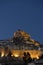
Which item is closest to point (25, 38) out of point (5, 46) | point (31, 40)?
point (31, 40)

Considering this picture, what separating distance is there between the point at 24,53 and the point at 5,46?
4.74 meters

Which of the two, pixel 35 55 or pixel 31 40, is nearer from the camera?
pixel 35 55

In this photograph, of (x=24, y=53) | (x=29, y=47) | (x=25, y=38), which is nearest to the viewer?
(x=24, y=53)

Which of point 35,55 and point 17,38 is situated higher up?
point 17,38

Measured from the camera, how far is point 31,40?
202 feet

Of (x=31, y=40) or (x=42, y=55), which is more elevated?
(x=31, y=40)

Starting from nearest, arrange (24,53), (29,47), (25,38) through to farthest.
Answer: (24,53)
(29,47)
(25,38)

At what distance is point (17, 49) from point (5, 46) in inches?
99.2

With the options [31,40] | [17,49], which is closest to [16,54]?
[17,49]

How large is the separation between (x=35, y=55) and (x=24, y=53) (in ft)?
7.11

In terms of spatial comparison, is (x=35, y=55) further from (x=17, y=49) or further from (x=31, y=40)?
(x=31, y=40)

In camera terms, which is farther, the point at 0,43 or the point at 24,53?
the point at 0,43

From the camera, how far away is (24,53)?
52750mm

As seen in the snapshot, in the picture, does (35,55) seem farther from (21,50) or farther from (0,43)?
(0,43)
